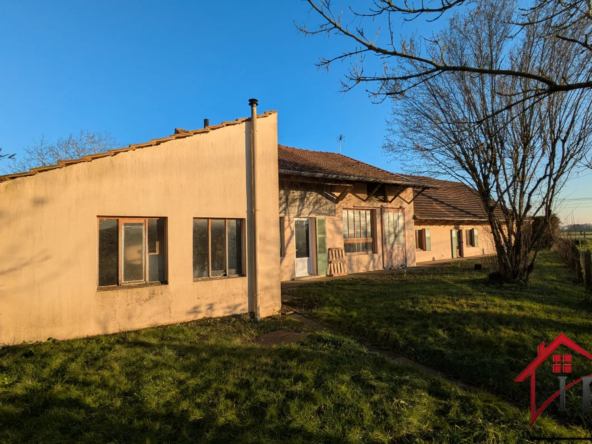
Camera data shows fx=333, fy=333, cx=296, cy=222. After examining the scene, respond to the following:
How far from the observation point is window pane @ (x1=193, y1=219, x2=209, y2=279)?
6.41 meters

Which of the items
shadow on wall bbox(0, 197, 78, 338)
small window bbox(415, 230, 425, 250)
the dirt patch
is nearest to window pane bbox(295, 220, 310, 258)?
the dirt patch

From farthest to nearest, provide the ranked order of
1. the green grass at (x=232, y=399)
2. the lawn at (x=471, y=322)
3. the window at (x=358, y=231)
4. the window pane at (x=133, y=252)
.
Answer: the window at (x=358, y=231), the window pane at (x=133, y=252), the lawn at (x=471, y=322), the green grass at (x=232, y=399)

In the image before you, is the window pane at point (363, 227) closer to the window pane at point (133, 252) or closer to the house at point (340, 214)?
the house at point (340, 214)

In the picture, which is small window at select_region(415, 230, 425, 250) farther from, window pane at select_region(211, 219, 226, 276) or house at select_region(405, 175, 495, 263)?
window pane at select_region(211, 219, 226, 276)

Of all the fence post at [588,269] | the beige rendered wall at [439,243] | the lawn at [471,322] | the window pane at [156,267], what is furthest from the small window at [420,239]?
the window pane at [156,267]

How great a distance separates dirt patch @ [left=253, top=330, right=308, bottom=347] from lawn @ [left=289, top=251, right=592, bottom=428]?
3.49ft

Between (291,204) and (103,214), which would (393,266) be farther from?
(103,214)

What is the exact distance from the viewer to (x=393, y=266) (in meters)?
15.1

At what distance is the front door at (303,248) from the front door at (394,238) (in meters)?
4.17

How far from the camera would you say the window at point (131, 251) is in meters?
5.56

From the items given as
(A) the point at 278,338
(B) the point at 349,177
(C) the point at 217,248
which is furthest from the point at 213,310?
(B) the point at 349,177

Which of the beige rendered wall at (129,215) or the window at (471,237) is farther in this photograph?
the window at (471,237)

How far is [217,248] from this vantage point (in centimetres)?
667

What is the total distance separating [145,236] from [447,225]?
17755 mm
